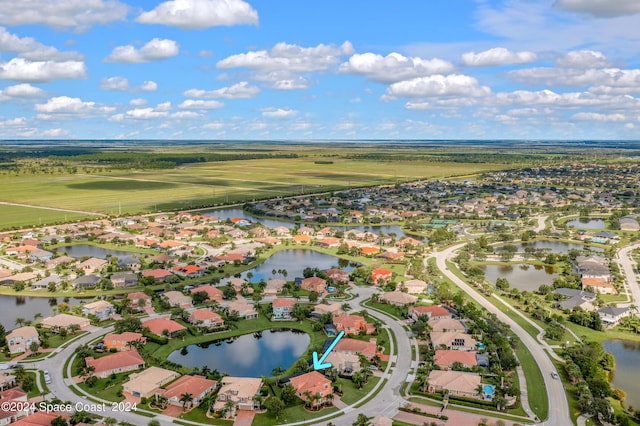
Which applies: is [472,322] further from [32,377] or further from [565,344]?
[32,377]

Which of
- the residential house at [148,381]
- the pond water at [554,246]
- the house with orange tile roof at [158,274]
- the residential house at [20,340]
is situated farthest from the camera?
the pond water at [554,246]

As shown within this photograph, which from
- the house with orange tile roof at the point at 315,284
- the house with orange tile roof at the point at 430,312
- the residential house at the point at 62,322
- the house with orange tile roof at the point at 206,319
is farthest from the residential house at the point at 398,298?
the residential house at the point at 62,322

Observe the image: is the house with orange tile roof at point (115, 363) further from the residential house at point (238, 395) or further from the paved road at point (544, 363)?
the paved road at point (544, 363)

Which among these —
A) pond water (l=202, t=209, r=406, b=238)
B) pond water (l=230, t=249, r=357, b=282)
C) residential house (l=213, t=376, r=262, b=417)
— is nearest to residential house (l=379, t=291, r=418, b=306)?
pond water (l=230, t=249, r=357, b=282)

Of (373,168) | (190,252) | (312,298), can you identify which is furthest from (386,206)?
(373,168)

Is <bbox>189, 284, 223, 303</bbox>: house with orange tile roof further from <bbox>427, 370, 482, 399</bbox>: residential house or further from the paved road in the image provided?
the paved road

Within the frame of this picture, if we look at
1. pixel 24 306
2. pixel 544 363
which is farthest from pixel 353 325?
pixel 24 306
